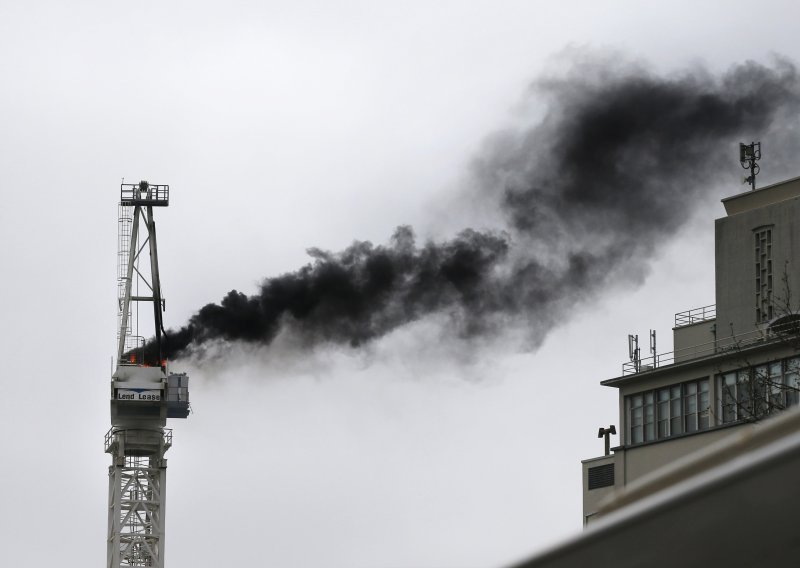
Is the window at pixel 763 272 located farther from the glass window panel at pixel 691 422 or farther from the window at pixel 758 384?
the glass window panel at pixel 691 422

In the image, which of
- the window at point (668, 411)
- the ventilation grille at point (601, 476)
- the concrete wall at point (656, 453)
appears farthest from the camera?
the ventilation grille at point (601, 476)

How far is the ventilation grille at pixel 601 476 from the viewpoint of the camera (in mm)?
66000

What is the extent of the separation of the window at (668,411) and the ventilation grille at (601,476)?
50.7 inches

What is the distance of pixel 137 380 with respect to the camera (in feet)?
308

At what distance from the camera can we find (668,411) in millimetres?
65438

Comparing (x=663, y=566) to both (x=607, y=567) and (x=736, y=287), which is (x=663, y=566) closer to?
(x=607, y=567)

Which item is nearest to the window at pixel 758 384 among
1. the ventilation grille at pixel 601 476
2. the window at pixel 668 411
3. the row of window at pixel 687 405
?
the row of window at pixel 687 405

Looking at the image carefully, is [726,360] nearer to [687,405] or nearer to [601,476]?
[687,405]

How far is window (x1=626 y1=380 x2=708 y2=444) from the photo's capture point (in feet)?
209

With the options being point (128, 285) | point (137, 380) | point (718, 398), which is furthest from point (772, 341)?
point (128, 285)

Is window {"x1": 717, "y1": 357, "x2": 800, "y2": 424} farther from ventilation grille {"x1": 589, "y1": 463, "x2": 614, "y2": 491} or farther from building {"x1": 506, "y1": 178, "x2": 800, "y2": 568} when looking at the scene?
ventilation grille {"x1": 589, "y1": 463, "x2": 614, "y2": 491}

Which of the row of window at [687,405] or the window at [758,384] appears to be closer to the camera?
the window at [758,384]

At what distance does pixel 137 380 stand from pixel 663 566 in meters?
87.6

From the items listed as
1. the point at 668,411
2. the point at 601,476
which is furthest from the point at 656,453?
the point at 601,476
